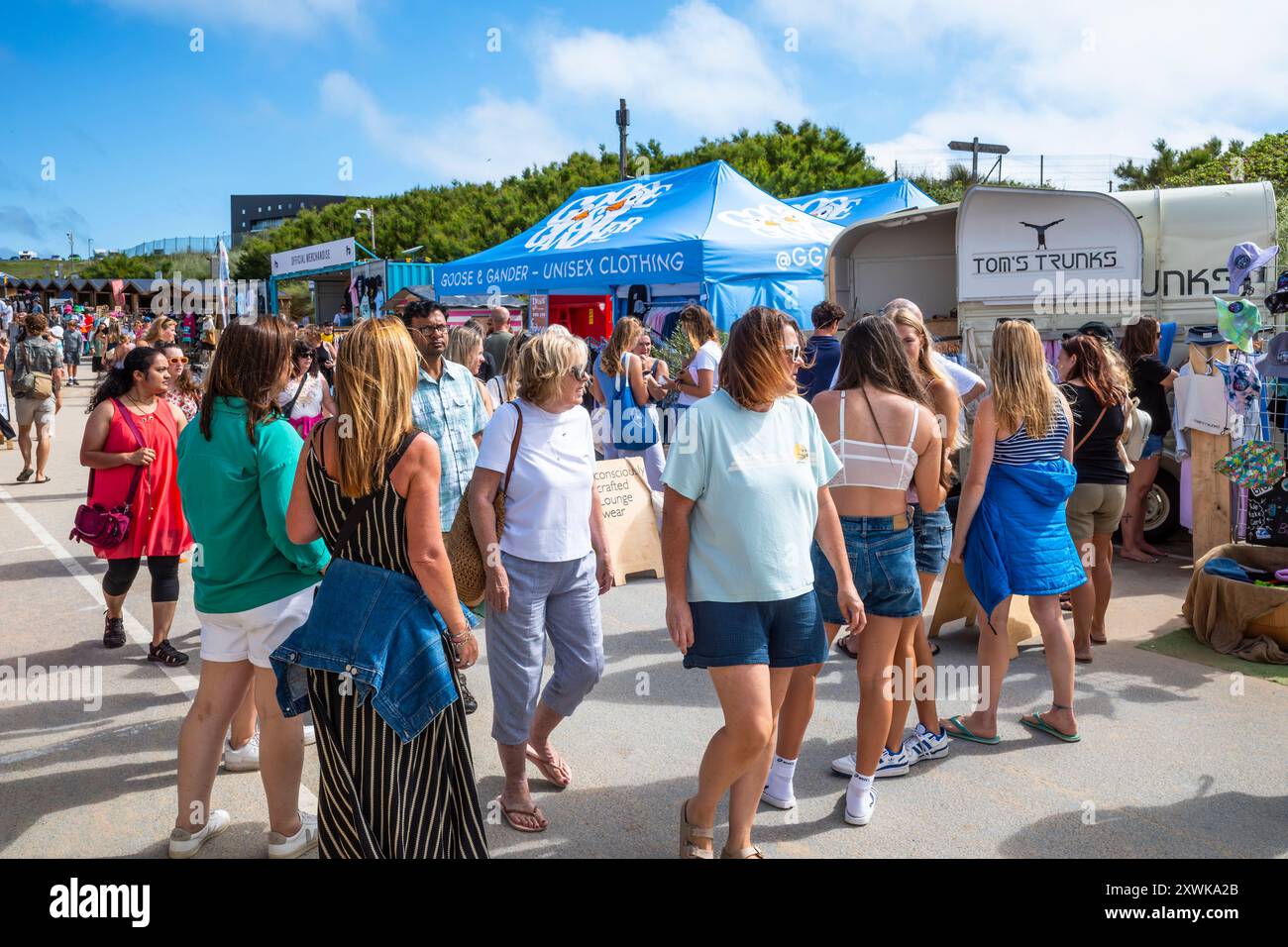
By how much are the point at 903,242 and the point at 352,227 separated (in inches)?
1777

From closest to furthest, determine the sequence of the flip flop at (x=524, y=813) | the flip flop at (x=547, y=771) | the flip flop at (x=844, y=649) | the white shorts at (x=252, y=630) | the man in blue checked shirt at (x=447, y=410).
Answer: the white shorts at (x=252, y=630) → the flip flop at (x=524, y=813) → the flip flop at (x=547, y=771) → the man in blue checked shirt at (x=447, y=410) → the flip flop at (x=844, y=649)

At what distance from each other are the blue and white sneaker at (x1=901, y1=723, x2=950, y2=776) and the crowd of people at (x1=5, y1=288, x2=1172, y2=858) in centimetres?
2

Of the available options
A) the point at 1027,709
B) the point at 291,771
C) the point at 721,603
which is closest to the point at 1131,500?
the point at 1027,709

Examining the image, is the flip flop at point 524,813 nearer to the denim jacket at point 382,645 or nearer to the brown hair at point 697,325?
the denim jacket at point 382,645

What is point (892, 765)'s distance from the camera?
4.07m

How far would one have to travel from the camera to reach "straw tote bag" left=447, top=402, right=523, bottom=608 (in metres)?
3.56

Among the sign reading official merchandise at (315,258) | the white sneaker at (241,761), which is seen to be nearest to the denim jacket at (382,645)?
the white sneaker at (241,761)

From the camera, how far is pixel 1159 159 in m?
49.2

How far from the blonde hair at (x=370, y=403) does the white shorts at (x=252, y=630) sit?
0.82 m

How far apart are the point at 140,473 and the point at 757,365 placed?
12.6ft

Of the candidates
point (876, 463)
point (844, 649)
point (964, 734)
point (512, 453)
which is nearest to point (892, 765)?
point (964, 734)

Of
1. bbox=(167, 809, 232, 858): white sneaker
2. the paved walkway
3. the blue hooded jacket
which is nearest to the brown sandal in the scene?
the paved walkway

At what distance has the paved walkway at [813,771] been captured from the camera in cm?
358
